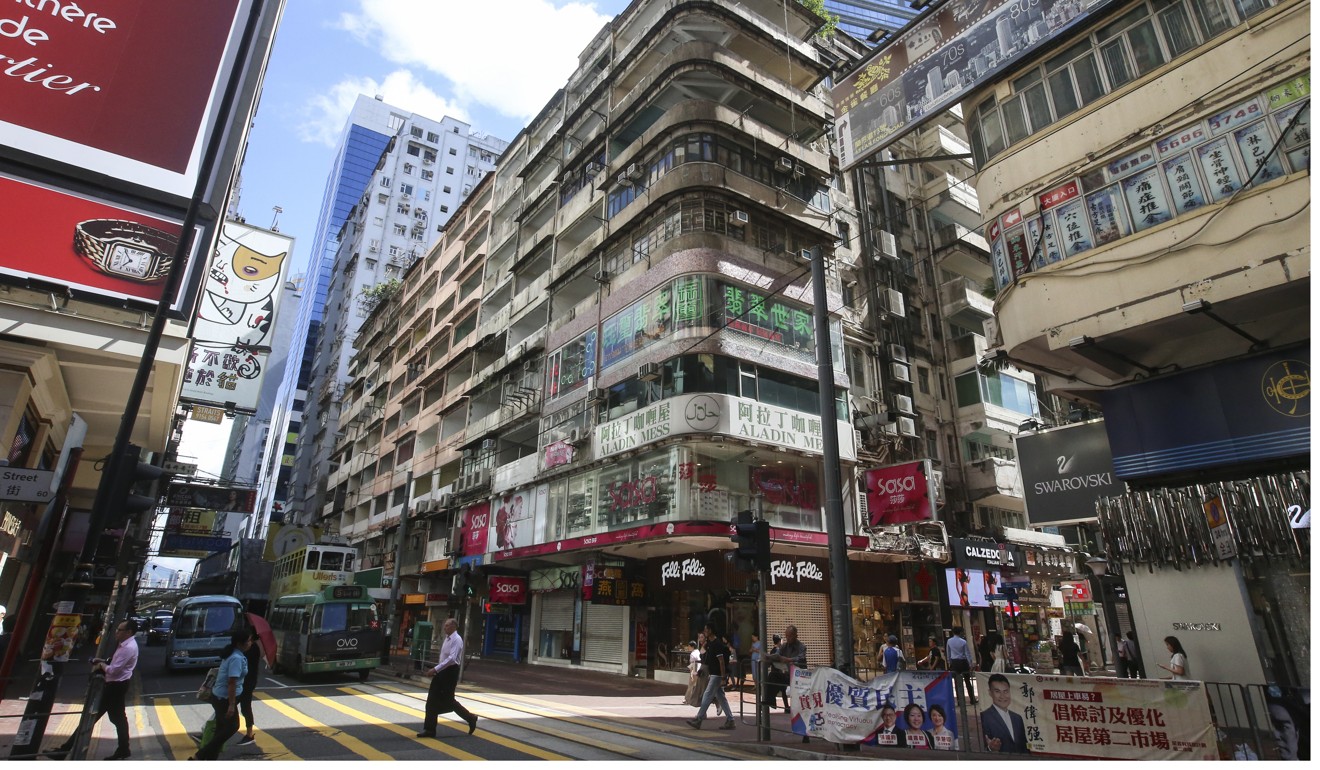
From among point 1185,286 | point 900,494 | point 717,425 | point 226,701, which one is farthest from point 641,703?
point 1185,286

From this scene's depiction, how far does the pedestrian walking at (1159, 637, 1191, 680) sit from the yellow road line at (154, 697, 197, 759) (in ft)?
43.2

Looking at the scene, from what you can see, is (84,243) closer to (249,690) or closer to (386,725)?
(249,690)

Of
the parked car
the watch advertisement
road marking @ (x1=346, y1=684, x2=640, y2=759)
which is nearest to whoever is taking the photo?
road marking @ (x1=346, y1=684, x2=640, y2=759)

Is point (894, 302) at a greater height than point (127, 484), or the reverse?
point (894, 302)

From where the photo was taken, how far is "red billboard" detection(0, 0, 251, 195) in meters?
10.3

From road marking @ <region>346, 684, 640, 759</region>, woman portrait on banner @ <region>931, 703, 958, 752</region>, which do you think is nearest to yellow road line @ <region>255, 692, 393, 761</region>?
road marking @ <region>346, 684, 640, 759</region>

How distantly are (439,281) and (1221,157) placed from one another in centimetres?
4118

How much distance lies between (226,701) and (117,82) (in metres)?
10.5

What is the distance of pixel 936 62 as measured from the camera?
47.7ft

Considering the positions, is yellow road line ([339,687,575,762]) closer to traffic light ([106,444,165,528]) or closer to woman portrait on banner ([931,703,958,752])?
woman portrait on banner ([931,703,958,752])

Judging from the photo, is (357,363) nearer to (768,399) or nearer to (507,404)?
(507,404)

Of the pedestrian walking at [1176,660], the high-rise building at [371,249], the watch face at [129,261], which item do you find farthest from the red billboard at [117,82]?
the high-rise building at [371,249]

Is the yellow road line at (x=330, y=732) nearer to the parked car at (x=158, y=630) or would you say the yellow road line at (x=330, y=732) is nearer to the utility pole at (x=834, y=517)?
the utility pole at (x=834, y=517)

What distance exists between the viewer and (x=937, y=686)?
7949mm
